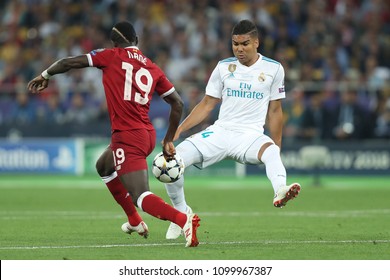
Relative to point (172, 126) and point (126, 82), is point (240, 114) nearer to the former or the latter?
point (172, 126)

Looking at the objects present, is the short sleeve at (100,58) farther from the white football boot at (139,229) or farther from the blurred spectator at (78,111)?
the blurred spectator at (78,111)

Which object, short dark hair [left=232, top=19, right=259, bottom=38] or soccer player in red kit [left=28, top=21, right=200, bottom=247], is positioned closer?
Result: soccer player in red kit [left=28, top=21, right=200, bottom=247]

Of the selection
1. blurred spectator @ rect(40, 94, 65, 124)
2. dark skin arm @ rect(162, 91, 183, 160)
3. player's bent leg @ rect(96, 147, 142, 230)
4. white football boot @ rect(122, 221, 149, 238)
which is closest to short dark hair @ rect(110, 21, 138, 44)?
dark skin arm @ rect(162, 91, 183, 160)

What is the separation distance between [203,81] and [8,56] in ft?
19.6

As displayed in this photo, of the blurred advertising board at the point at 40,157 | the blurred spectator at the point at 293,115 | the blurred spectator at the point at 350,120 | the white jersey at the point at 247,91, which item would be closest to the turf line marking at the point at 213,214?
the white jersey at the point at 247,91

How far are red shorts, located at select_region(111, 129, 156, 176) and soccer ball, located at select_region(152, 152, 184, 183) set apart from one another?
10.2 inches

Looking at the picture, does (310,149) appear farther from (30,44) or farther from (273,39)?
(30,44)

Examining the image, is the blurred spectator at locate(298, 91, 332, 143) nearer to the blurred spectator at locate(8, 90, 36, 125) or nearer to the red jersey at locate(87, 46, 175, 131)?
the blurred spectator at locate(8, 90, 36, 125)

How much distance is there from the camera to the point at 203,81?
2347cm

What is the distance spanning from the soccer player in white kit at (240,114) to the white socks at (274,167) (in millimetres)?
11

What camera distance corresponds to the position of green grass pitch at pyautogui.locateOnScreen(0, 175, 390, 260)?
9.41m
